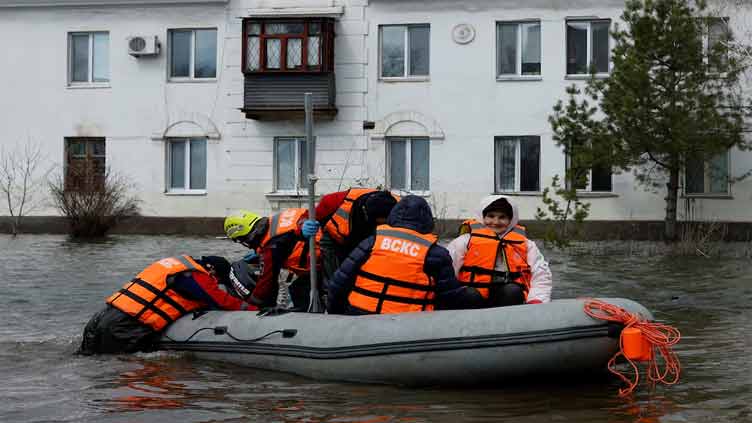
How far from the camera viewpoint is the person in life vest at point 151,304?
340 inches

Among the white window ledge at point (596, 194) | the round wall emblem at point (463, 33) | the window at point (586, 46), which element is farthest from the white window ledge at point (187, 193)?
the window at point (586, 46)

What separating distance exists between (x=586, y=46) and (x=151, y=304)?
1680cm

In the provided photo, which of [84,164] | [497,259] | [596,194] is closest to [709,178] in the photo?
[596,194]

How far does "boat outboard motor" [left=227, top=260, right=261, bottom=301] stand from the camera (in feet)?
30.6

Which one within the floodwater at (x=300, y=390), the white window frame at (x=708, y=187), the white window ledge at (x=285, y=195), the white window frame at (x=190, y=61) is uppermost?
the white window frame at (x=190, y=61)

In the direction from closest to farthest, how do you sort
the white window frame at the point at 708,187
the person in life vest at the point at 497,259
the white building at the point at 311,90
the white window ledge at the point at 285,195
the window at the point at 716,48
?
the person in life vest at the point at 497,259 → the window at the point at 716,48 → the white window frame at the point at 708,187 → the white building at the point at 311,90 → the white window ledge at the point at 285,195

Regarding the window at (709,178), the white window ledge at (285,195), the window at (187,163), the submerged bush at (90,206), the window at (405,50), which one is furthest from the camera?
the window at (187,163)

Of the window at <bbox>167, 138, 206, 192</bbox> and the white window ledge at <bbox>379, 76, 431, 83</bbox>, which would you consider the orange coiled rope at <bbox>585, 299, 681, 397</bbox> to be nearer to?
the white window ledge at <bbox>379, 76, 431, 83</bbox>

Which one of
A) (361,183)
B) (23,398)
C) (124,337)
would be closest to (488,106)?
(361,183)

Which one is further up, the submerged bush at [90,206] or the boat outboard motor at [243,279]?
the submerged bush at [90,206]

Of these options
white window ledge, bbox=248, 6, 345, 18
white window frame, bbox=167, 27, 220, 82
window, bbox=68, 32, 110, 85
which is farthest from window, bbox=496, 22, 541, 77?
window, bbox=68, 32, 110, 85

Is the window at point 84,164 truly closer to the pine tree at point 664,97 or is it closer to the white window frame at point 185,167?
the white window frame at point 185,167

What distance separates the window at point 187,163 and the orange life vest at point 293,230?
16151mm

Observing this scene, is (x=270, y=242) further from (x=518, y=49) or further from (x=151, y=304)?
(x=518, y=49)
